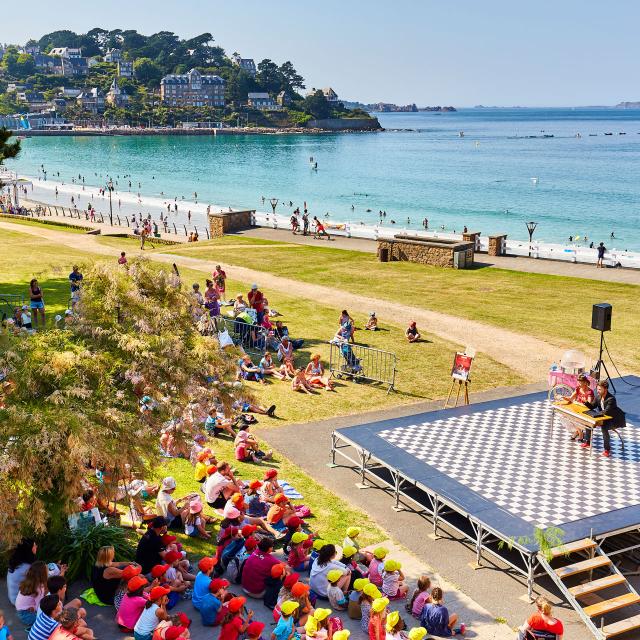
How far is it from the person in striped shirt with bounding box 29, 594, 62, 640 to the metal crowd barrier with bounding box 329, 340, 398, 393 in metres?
11.9

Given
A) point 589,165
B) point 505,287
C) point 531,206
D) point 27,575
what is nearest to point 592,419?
point 27,575

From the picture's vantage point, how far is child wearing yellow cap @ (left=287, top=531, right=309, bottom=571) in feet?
36.7

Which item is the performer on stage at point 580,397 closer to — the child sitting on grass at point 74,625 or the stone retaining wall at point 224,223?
the child sitting on grass at point 74,625

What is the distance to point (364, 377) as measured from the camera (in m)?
20.0

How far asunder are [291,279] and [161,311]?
20137 millimetres

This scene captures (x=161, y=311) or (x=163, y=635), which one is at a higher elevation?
(x=161, y=311)

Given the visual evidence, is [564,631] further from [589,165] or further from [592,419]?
[589,165]

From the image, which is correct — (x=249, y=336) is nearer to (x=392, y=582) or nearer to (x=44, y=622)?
(x=392, y=582)

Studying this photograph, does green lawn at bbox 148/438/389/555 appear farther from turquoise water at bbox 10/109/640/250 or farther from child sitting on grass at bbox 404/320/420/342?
turquoise water at bbox 10/109/640/250

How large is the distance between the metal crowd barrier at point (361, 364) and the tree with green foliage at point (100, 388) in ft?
27.4

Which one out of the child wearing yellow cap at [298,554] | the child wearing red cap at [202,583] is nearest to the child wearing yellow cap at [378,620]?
the child wearing yellow cap at [298,554]

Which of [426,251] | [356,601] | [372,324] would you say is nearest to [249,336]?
[372,324]

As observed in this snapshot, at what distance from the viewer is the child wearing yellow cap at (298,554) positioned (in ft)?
36.7

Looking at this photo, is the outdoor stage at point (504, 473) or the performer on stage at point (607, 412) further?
the performer on stage at point (607, 412)
